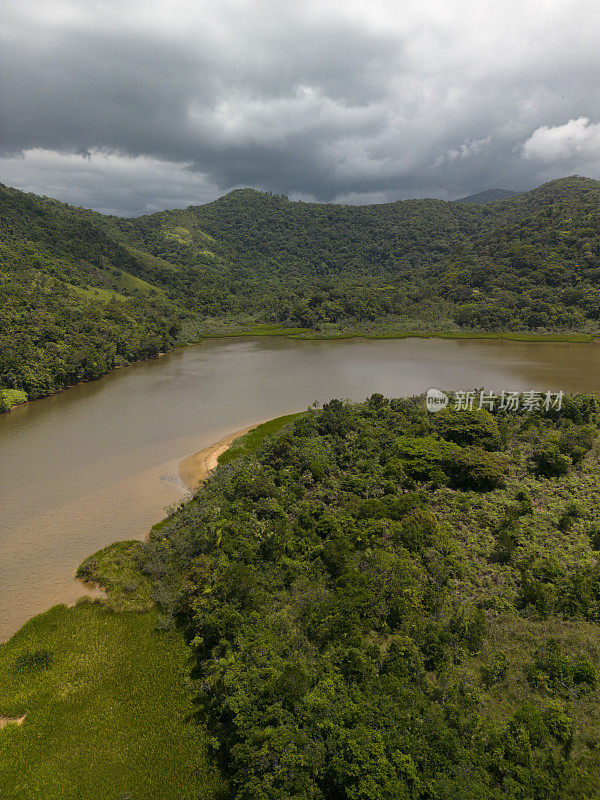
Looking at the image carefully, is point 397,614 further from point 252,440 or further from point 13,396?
point 13,396

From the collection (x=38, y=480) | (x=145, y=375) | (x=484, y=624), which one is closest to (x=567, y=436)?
(x=484, y=624)

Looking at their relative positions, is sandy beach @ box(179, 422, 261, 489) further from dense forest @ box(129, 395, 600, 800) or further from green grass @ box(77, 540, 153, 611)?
green grass @ box(77, 540, 153, 611)

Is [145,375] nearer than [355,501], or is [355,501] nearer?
[355,501]

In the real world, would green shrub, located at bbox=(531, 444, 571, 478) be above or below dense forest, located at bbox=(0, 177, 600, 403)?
below

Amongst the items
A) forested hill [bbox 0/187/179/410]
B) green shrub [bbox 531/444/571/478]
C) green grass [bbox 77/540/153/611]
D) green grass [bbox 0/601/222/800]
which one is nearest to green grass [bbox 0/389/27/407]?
forested hill [bbox 0/187/179/410]

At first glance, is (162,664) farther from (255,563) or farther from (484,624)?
(484,624)

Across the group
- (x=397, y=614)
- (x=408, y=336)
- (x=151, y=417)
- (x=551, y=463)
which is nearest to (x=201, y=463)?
(x=151, y=417)

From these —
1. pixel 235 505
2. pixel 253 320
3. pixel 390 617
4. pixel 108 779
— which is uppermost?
pixel 253 320
